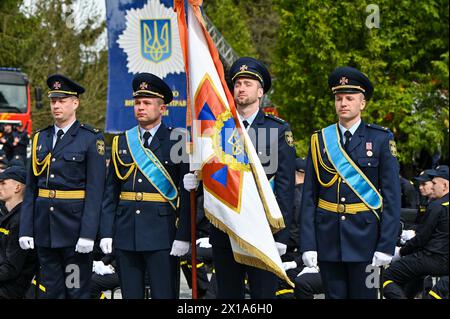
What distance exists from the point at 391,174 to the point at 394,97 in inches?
463

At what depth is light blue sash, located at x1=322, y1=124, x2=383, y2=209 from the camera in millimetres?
5984

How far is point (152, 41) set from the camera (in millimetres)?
11031

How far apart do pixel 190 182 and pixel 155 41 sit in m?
5.22

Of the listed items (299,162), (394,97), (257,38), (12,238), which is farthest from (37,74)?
(12,238)

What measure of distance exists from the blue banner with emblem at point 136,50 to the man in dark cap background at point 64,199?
13.3ft

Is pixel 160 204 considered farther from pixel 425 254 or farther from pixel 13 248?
pixel 425 254

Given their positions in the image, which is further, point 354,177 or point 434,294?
point 434,294

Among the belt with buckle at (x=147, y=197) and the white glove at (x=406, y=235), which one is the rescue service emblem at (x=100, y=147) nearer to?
the belt with buckle at (x=147, y=197)

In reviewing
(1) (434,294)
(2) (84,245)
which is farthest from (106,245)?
(1) (434,294)

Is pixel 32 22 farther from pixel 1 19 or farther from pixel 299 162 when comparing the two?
pixel 299 162

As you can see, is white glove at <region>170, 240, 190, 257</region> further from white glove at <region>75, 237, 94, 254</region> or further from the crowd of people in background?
white glove at <region>75, 237, 94, 254</region>

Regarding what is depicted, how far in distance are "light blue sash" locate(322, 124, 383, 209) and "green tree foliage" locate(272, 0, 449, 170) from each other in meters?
10.7

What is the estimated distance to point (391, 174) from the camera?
19.5ft

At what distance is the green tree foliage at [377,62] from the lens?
56.0 ft
